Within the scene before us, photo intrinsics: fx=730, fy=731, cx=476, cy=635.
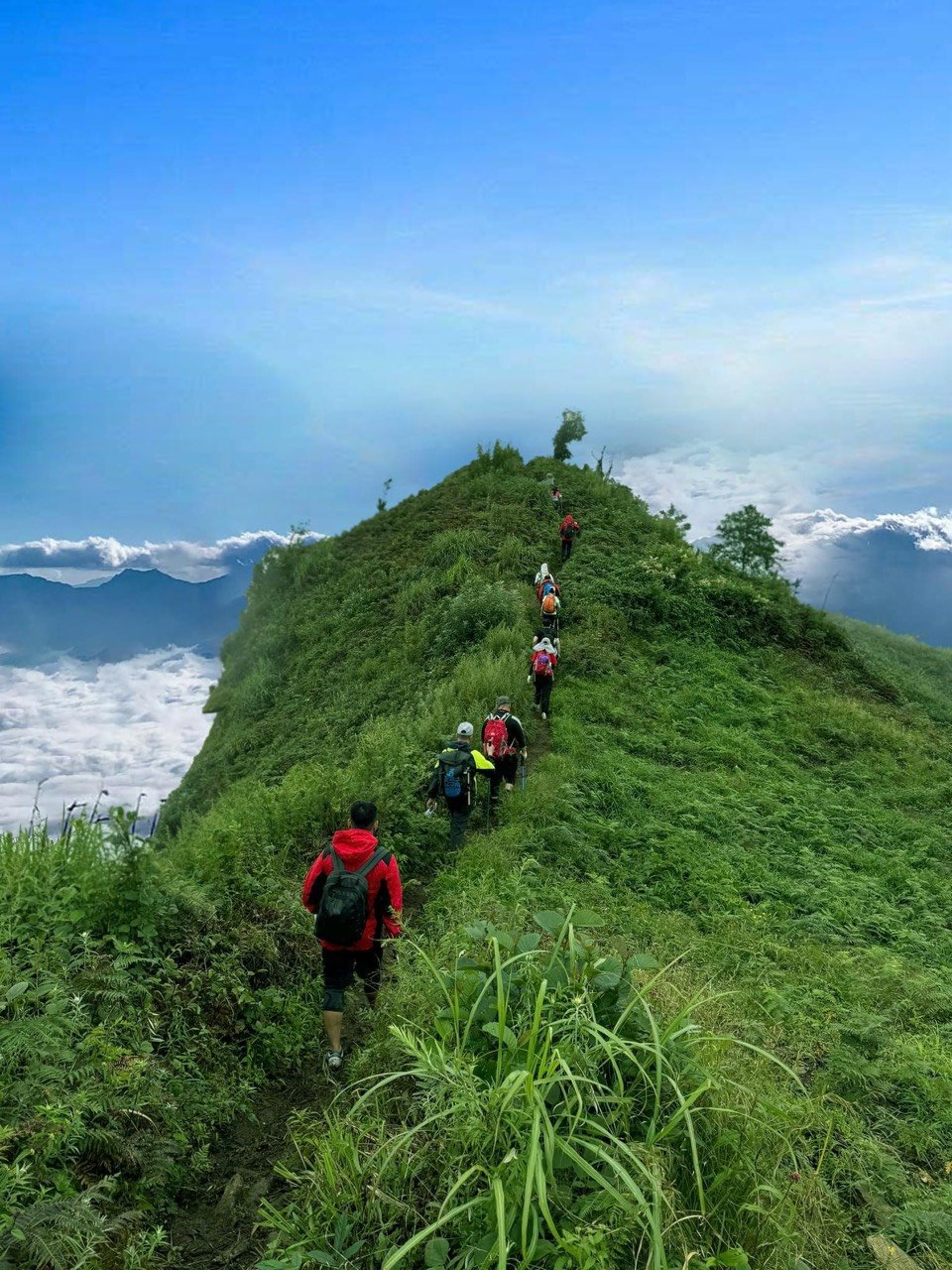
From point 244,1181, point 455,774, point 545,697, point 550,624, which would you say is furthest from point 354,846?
point 550,624

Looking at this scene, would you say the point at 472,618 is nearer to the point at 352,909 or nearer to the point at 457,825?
the point at 457,825

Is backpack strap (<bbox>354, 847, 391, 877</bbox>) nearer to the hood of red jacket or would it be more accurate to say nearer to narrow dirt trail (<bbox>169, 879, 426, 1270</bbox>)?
the hood of red jacket

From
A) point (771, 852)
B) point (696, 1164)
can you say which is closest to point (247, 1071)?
point (696, 1164)

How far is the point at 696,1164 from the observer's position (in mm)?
2848

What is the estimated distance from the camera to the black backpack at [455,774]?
29.8 feet

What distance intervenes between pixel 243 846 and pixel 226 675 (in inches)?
884

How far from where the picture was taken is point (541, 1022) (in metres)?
3.54

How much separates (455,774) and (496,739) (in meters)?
1.65

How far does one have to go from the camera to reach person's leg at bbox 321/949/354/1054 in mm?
5336

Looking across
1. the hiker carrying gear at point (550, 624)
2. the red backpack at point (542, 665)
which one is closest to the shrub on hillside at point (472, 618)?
the hiker carrying gear at point (550, 624)

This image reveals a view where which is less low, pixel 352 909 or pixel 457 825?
pixel 352 909

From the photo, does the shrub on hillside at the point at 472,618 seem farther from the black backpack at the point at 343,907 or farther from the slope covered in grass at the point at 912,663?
the black backpack at the point at 343,907

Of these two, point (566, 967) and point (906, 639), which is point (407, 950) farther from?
point (906, 639)

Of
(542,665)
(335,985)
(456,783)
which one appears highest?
(542,665)
